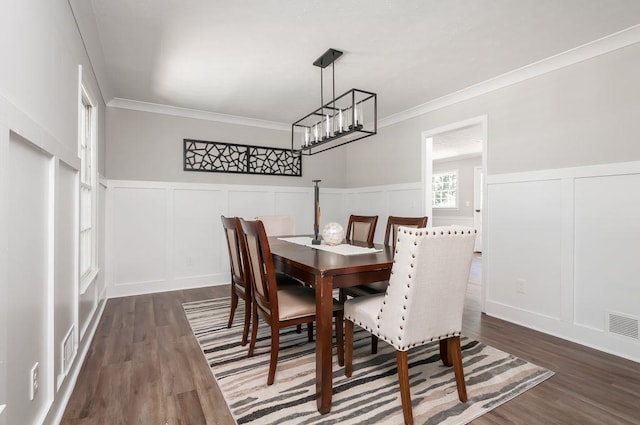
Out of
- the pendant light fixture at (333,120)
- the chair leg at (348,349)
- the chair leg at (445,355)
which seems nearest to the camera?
the chair leg at (348,349)

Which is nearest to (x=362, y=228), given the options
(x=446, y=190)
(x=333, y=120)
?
(x=333, y=120)

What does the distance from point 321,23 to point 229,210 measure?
2.90 meters

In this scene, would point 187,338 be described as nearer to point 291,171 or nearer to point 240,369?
point 240,369

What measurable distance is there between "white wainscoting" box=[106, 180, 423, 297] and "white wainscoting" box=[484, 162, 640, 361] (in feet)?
3.83

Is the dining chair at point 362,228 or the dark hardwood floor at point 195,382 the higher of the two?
the dining chair at point 362,228

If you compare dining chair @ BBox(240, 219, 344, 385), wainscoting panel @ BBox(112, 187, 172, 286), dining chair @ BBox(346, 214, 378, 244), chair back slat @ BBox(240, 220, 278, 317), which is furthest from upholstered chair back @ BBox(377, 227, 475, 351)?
wainscoting panel @ BBox(112, 187, 172, 286)

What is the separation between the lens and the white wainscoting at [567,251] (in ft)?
7.71

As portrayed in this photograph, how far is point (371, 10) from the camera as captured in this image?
6.74 feet

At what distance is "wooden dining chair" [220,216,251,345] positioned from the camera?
92.7 inches

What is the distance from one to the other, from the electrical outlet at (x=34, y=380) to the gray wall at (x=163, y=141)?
298 centimetres

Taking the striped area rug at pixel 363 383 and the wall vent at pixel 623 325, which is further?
the wall vent at pixel 623 325

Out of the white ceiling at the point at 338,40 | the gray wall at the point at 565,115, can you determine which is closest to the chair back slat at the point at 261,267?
the white ceiling at the point at 338,40

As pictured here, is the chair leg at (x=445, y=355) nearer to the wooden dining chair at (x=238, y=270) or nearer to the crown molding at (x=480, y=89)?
the wooden dining chair at (x=238, y=270)

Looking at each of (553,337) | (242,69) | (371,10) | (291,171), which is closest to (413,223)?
(553,337)
